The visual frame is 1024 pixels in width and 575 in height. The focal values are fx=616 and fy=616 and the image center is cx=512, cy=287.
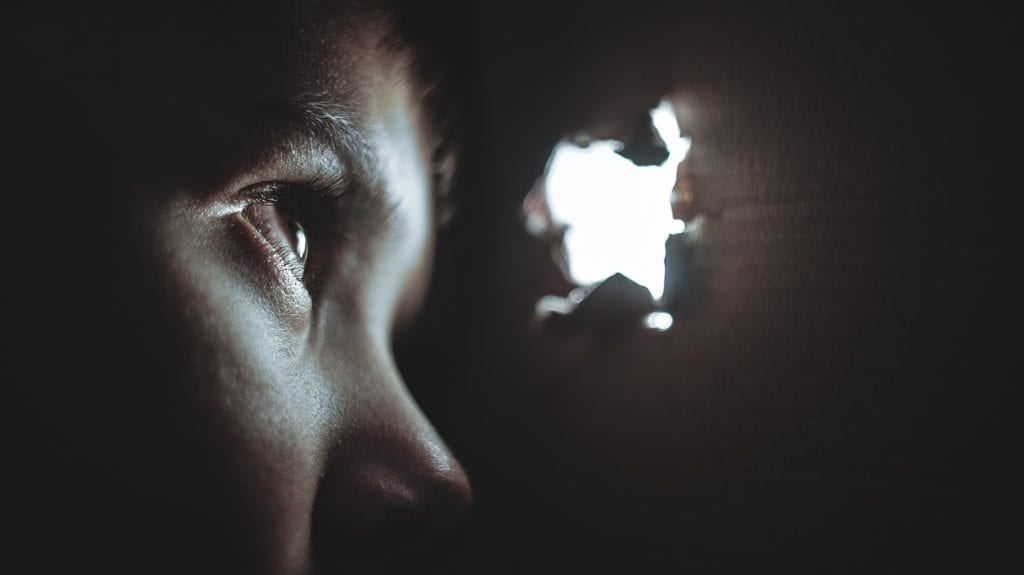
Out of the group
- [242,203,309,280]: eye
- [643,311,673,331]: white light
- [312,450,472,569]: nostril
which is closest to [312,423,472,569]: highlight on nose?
[312,450,472,569]: nostril

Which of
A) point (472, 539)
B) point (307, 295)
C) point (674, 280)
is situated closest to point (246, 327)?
point (307, 295)

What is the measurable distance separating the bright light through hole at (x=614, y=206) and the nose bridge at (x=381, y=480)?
28 centimetres

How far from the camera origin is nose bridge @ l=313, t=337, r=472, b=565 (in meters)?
0.44

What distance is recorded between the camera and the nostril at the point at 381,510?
17.3 inches

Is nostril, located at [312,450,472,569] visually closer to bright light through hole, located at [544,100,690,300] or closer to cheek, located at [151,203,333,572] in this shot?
cheek, located at [151,203,333,572]

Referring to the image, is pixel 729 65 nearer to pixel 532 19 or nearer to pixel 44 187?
pixel 532 19

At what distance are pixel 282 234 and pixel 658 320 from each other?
1.22 feet

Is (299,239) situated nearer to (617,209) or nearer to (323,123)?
(323,123)

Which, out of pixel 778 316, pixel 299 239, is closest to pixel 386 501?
pixel 299 239

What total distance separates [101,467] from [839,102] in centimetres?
57

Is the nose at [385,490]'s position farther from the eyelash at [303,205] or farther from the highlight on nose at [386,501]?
the eyelash at [303,205]

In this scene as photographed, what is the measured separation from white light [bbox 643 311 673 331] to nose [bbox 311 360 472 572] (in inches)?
9.9

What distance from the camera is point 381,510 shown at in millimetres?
450

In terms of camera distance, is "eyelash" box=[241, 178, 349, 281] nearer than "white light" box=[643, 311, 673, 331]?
Yes
